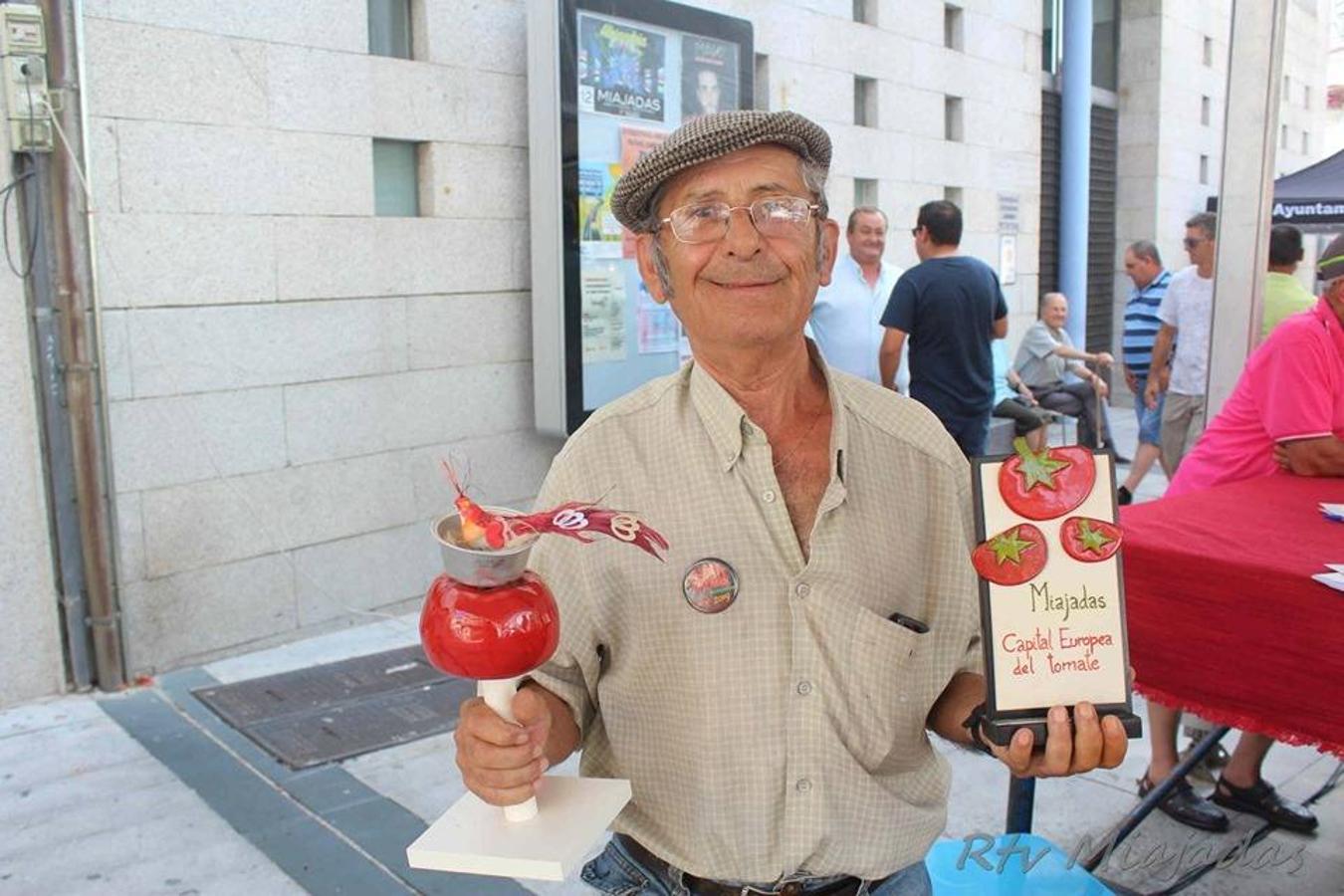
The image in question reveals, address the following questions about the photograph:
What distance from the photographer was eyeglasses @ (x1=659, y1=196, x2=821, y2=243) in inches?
62.8

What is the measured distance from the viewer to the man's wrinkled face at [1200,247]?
6.71 metres

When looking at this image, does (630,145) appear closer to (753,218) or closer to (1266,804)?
(1266,804)

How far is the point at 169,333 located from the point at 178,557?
2.90ft

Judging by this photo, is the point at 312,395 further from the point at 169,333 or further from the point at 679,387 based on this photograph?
the point at 679,387

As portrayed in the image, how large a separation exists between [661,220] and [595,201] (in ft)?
12.8

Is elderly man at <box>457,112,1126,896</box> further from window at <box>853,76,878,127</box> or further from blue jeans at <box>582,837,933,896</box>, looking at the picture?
window at <box>853,76,878,127</box>

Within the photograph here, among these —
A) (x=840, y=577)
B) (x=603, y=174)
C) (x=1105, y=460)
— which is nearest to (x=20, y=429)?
(x=603, y=174)

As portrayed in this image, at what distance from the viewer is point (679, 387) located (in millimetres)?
1684

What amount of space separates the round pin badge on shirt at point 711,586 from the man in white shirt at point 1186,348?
576cm

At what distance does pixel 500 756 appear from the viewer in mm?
1328

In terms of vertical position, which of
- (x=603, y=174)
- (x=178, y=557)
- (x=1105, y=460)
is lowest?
(x=178, y=557)

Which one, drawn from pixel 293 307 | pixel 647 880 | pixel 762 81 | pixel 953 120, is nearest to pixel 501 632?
pixel 647 880

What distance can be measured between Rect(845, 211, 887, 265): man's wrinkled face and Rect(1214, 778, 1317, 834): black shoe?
9.89ft

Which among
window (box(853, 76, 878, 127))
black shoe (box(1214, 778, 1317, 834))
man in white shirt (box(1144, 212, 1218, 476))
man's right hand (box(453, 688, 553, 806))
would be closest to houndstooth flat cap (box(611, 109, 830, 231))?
man's right hand (box(453, 688, 553, 806))
